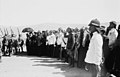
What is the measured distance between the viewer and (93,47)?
26.0 ft

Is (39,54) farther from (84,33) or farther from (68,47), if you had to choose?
(84,33)

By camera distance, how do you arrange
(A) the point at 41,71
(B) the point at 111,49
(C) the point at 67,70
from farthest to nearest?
(C) the point at 67,70 < (A) the point at 41,71 < (B) the point at 111,49

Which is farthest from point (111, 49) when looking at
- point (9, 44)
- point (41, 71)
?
point (9, 44)

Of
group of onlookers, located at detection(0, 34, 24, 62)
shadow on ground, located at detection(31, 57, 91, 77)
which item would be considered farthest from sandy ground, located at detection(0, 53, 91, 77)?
group of onlookers, located at detection(0, 34, 24, 62)

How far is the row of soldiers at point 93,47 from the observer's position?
311 inches

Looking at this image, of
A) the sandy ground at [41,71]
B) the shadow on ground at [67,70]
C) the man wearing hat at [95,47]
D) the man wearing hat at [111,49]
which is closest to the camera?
the man wearing hat at [95,47]

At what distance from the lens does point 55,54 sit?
22.6 metres

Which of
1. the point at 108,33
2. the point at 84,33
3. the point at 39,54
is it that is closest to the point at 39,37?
the point at 39,54

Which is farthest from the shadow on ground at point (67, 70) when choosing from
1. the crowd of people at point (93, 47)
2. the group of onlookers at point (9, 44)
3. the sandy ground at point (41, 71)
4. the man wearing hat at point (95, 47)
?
the group of onlookers at point (9, 44)

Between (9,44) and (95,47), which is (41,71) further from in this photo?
(9,44)

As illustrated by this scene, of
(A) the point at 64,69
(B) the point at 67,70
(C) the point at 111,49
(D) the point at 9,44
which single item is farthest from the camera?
(D) the point at 9,44

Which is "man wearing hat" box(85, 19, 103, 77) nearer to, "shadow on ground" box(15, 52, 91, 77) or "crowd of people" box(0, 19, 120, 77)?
"crowd of people" box(0, 19, 120, 77)

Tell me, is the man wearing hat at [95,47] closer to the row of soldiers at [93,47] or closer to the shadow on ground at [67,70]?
the row of soldiers at [93,47]

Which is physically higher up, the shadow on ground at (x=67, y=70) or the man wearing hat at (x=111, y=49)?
the man wearing hat at (x=111, y=49)
